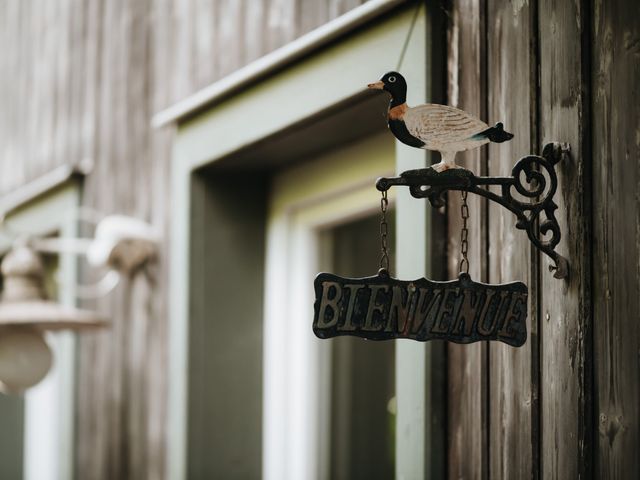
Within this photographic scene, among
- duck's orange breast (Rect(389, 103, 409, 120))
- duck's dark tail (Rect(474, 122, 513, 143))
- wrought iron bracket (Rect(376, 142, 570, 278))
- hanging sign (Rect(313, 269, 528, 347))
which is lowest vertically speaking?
hanging sign (Rect(313, 269, 528, 347))

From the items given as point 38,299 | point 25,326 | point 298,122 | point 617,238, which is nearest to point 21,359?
point 25,326

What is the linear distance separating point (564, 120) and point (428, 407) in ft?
2.47

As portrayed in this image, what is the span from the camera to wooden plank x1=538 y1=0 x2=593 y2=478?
6.99 ft

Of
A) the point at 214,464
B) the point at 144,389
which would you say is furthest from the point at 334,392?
the point at 144,389

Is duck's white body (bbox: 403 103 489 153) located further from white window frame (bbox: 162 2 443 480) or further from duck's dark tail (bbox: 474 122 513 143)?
white window frame (bbox: 162 2 443 480)

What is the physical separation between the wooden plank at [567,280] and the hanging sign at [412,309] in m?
0.21

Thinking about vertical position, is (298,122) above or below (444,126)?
above

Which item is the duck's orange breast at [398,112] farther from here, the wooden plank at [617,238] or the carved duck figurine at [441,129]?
the wooden plank at [617,238]

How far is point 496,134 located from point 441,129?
0.33ft

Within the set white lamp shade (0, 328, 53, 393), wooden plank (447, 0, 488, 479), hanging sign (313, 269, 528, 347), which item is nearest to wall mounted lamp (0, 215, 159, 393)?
white lamp shade (0, 328, 53, 393)

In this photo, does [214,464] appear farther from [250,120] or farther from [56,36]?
[56,36]

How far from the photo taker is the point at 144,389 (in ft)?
13.4

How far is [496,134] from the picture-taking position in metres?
2.04

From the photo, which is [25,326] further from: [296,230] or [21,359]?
[296,230]
